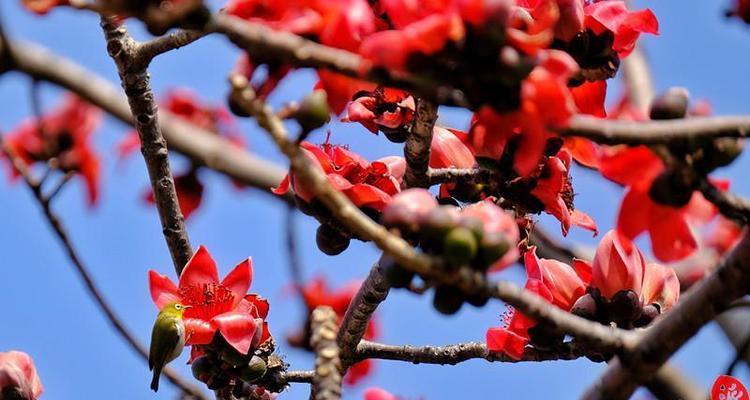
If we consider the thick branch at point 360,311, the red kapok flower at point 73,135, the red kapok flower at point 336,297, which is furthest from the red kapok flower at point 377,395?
the red kapok flower at point 73,135

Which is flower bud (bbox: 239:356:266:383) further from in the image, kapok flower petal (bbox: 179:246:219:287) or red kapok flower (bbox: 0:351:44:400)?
red kapok flower (bbox: 0:351:44:400)

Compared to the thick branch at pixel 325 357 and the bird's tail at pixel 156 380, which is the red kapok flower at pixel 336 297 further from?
the thick branch at pixel 325 357

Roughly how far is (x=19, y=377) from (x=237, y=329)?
0.39m

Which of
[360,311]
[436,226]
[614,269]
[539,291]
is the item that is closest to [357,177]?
[360,311]

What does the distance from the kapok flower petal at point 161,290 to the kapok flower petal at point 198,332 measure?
9 cm

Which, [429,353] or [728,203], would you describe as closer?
[728,203]

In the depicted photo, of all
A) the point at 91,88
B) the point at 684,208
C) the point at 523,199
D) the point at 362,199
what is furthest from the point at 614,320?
the point at 91,88

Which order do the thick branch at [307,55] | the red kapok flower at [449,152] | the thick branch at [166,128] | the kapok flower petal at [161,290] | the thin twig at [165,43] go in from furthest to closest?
1. the thick branch at [166,128]
2. the kapok flower petal at [161,290]
3. the red kapok flower at [449,152]
4. the thin twig at [165,43]
5. the thick branch at [307,55]

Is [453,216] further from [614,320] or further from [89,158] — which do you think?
[89,158]

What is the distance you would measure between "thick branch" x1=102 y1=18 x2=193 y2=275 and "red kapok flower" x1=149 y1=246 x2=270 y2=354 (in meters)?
0.08

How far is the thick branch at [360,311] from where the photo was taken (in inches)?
71.5

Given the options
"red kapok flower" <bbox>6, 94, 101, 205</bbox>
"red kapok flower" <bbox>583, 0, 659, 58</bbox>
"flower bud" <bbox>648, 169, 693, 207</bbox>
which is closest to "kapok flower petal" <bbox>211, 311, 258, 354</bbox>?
"red kapok flower" <bbox>583, 0, 659, 58</bbox>

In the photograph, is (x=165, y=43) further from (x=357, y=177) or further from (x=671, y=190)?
(x=671, y=190)

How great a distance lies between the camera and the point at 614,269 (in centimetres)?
189
